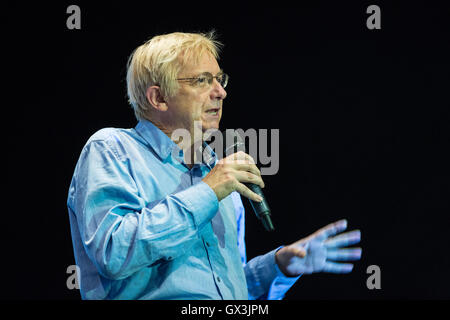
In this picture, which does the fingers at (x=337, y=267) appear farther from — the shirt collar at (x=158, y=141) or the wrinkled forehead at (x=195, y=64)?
the wrinkled forehead at (x=195, y=64)

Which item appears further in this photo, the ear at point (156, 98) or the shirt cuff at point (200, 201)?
the ear at point (156, 98)

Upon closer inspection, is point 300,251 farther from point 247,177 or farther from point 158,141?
point 158,141

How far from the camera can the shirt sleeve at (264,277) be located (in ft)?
5.27

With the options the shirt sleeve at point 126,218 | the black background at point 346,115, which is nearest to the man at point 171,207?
the shirt sleeve at point 126,218


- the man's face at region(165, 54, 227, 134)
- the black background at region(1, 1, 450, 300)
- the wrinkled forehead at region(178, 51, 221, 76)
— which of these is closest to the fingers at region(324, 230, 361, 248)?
the man's face at region(165, 54, 227, 134)

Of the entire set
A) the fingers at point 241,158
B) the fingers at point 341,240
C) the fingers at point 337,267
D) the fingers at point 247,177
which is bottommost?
the fingers at point 337,267

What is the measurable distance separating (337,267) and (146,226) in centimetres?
58

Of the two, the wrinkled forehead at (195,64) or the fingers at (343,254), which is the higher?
the wrinkled forehead at (195,64)

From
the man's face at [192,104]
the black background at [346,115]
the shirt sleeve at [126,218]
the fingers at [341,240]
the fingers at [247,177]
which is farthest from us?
the black background at [346,115]

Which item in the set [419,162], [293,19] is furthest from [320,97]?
[419,162]

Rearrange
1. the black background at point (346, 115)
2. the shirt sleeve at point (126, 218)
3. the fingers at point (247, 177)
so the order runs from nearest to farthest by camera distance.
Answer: the shirt sleeve at point (126, 218) < the fingers at point (247, 177) < the black background at point (346, 115)

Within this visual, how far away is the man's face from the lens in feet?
5.03

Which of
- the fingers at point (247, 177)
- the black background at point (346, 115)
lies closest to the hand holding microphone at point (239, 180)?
the fingers at point (247, 177)

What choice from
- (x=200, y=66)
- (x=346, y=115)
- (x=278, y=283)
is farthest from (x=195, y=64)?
(x=346, y=115)
